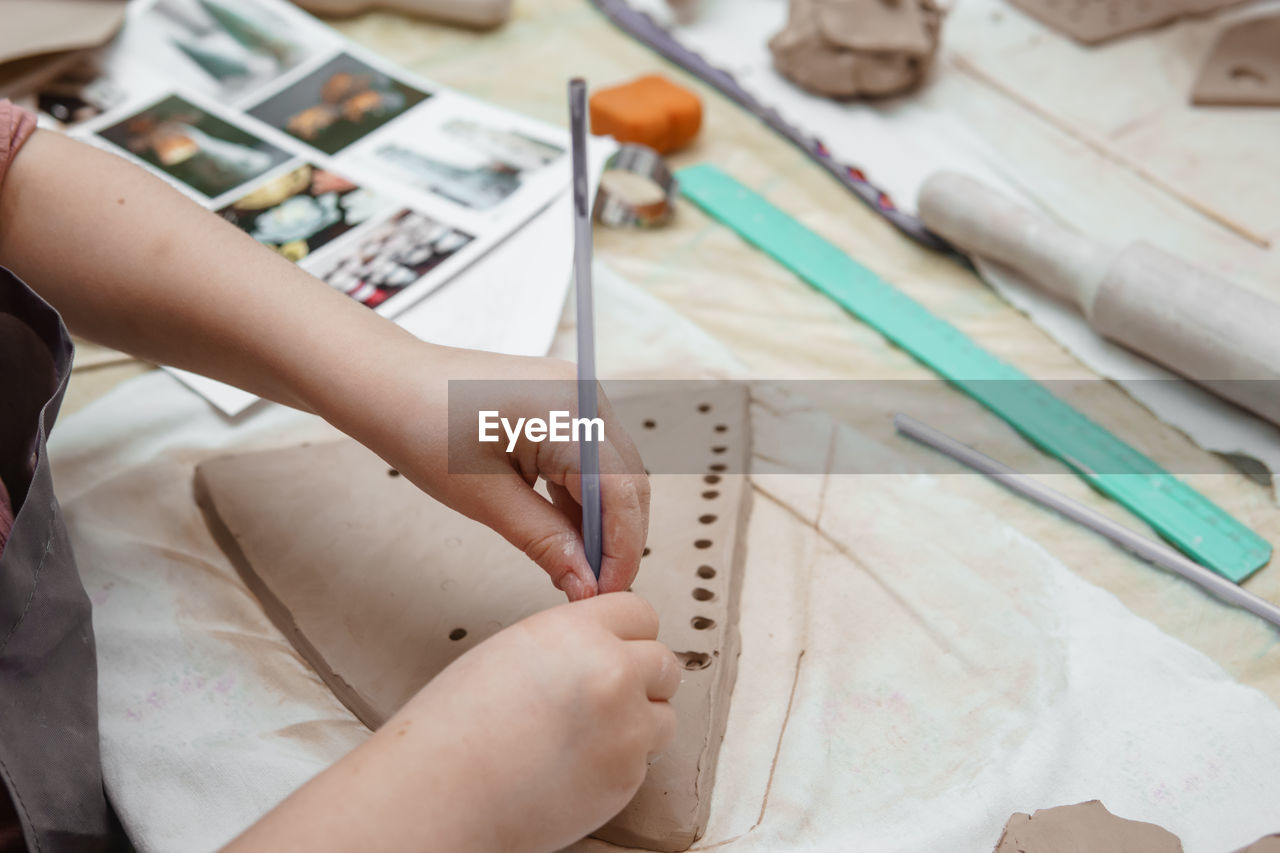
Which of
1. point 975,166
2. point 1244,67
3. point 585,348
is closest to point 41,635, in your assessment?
point 585,348

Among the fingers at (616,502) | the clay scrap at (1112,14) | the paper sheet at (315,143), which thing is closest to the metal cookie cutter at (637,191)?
the paper sheet at (315,143)

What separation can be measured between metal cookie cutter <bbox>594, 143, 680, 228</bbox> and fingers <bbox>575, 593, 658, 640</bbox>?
0.49m

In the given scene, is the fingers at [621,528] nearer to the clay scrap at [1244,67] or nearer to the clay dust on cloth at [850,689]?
the clay dust on cloth at [850,689]

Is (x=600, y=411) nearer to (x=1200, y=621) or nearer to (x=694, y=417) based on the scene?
(x=694, y=417)

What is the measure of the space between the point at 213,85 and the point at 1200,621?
0.98 metres

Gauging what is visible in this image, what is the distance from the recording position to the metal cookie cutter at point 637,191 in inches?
34.1

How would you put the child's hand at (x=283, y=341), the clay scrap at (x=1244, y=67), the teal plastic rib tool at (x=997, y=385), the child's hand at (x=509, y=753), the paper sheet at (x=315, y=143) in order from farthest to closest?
the clay scrap at (x=1244, y=67) < the paper sheet at (x=315, y=143) < the teal plastic rib tool at (x=997, y=385) < the child's hand at (x=283, y=341) < the child's hand at (x=509, y=753)

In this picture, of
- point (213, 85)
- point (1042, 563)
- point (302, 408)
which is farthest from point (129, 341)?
point (1042, 563)

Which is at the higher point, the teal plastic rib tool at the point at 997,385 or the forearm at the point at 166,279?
the forearm at the point at 166,279

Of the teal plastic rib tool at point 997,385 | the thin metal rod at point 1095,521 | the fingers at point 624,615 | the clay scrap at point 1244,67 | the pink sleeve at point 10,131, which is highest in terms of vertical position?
the pink sleeve at point 10,131

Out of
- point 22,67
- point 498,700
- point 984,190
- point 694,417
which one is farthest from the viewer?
point 22,67

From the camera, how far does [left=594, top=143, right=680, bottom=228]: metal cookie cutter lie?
866 mm

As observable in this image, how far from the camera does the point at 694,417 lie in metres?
0.69

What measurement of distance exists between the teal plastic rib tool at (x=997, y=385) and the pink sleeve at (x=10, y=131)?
0.53 meters
